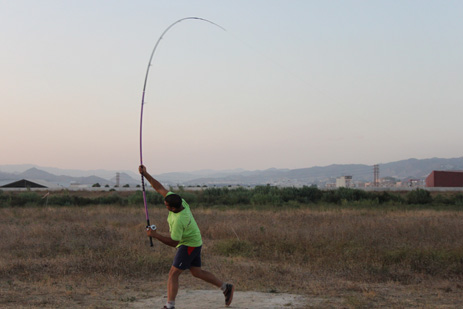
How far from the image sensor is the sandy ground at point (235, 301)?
782 cm

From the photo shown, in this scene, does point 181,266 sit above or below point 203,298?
above

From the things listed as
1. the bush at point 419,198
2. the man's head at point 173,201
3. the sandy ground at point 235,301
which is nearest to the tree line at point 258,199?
the bush at point 419,198

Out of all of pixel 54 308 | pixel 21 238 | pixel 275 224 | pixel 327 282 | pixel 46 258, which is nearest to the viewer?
pixel 54 308

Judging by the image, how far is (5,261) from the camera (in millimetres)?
11367

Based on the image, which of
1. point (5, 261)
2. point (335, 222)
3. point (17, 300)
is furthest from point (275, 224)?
point (17, 300)

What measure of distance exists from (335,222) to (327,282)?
9.54 metres

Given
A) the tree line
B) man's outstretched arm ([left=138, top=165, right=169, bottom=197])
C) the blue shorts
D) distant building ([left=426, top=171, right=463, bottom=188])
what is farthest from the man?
distant building ([left=426, top=171, right=463, bottom=188])

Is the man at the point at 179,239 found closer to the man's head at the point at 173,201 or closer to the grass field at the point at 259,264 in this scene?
the man's head at the point at 173,201

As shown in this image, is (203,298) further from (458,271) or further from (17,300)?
(458,271)

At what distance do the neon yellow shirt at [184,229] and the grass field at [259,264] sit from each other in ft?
5.59

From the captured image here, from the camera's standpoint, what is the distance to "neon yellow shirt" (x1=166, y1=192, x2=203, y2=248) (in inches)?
280

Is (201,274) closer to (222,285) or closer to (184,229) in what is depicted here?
(222,285)

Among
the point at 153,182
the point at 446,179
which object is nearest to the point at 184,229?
the point at 153,182

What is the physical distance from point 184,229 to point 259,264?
493 cm
